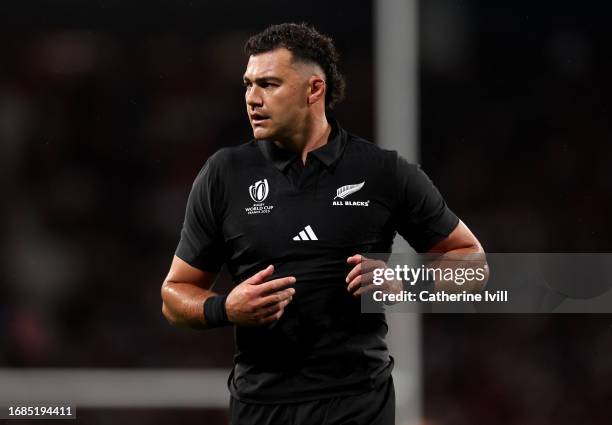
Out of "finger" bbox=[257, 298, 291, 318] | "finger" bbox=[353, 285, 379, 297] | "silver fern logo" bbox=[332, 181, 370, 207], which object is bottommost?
"finger" bbox=[257, 298, 291, 318]

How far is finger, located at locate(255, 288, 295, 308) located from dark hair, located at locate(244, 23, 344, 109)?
1.79ft

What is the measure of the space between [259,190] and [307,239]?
151 millimetres

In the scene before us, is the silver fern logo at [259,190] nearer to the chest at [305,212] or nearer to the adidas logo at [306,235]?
the chest at [305,212]

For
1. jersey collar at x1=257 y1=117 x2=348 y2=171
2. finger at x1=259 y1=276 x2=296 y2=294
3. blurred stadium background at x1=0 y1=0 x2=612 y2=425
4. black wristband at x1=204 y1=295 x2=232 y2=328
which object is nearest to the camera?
finger at x1=259 y1=276 x2=296 y2=294

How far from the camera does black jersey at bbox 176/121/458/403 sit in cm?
187

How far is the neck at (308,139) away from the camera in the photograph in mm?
1978

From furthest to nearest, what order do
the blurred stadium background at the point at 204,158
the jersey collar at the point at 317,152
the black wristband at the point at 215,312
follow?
the blurred stadium background at the point at 204,158 < the jersey collar at the point at 317,152 < the black wristband at the point at 215,312

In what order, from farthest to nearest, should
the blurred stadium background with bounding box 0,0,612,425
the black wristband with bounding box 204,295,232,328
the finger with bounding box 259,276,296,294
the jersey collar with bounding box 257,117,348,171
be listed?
the blurred stadium background with bounding box 0,0,612,425
the jersey collar with bounding box 257,117,348,171
the black wristband with bounding box 204,295,232,328
the finger with bounding box 259,276,296,294

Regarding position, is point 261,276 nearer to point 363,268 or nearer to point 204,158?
point 363,268

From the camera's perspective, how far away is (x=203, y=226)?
1.94m

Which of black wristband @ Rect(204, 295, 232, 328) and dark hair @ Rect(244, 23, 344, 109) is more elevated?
dark hair @ Rect(244, 23, 344, 109)

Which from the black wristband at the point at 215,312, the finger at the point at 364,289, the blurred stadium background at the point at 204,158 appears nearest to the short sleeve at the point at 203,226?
the black wristband at the point at 215,312

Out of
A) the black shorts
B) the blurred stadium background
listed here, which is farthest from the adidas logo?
the blurred stadium background

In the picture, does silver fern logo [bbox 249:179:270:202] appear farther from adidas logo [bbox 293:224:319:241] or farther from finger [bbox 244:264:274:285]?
finger [bbox 244:264:274:285]
